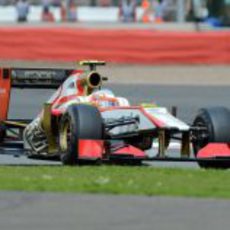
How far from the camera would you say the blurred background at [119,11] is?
39750mm

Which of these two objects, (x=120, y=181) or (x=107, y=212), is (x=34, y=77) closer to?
(x=120, y=181)

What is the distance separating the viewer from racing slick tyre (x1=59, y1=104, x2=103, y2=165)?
33.1 ft

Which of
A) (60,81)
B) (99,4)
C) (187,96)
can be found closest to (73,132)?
(60,81)

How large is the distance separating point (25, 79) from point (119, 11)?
2998 cm

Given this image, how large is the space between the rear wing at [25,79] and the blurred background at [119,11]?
2544 centimetres

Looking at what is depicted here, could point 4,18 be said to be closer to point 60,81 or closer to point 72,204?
point 60,81

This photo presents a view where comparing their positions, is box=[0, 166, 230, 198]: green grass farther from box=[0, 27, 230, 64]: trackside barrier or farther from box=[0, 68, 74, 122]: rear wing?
box=[0, 27, 230, 64]: trackside barrier

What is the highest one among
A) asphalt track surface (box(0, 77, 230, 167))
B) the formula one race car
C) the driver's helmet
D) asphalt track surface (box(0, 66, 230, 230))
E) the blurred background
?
asphalt track surface (box(0, 66, 230, 230))

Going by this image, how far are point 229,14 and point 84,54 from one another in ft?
44.9

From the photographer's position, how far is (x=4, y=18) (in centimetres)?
4353

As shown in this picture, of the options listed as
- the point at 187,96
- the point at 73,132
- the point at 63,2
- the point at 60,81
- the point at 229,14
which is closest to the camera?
the point at 73,132

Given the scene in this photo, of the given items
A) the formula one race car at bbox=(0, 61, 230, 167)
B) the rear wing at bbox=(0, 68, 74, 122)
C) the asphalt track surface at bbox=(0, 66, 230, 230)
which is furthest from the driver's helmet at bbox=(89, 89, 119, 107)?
the asphalt track surface at bbox=(0, 66, 230, 230)

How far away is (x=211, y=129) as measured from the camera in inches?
414

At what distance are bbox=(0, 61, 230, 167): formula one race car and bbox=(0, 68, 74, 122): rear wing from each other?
1.99 ft
